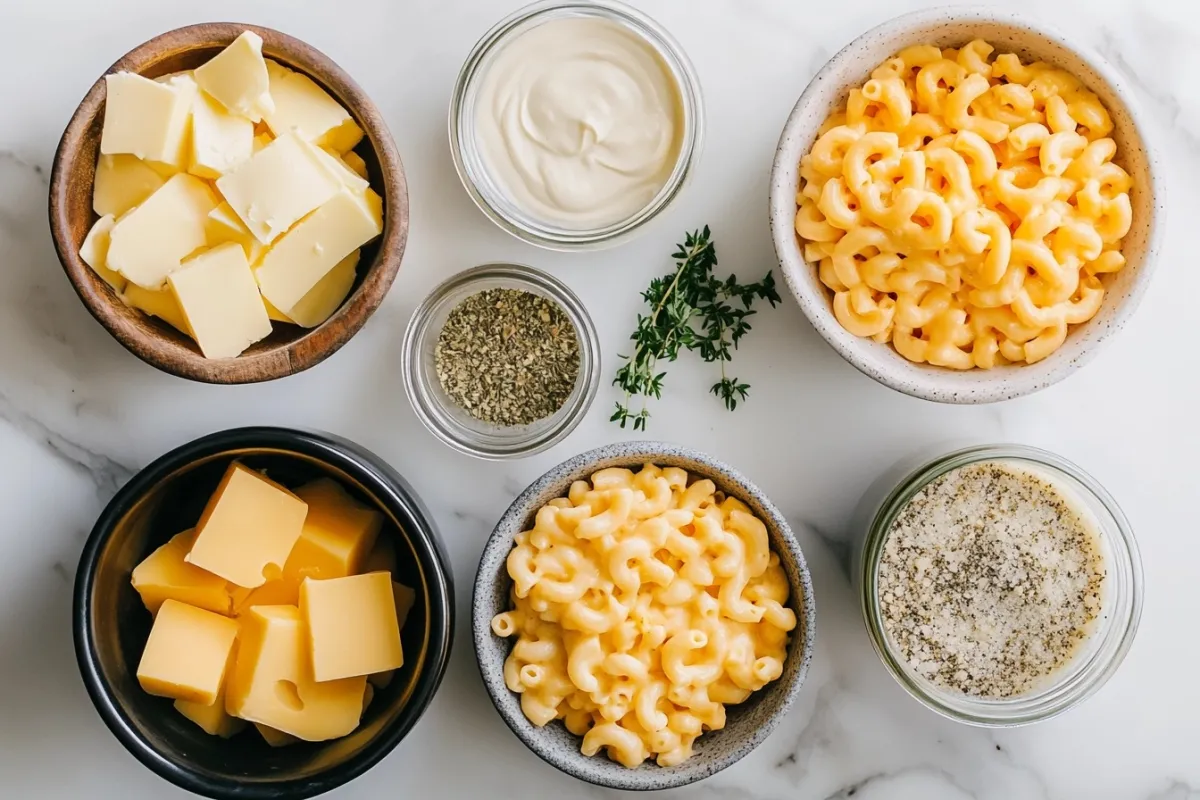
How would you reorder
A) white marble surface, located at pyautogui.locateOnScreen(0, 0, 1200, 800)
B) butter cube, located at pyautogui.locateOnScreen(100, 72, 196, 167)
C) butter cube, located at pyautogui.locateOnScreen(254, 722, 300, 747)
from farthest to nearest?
white marble surface, located at pyautogui.locateOnScreen(0, 0, 1200, 800) < butter cube, located at pyautogui.locateOnScreen(254, 722, 300, 747) < butter cube, located at pyautogui.locateOnScreen(100, 72, 196, 167)

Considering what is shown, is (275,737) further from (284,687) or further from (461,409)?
(461,409)

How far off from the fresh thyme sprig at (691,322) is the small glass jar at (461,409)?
2.5 inches

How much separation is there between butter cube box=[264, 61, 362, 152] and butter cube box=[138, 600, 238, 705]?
630 millimetres

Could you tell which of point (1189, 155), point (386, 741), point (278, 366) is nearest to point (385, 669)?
point (386, 741)

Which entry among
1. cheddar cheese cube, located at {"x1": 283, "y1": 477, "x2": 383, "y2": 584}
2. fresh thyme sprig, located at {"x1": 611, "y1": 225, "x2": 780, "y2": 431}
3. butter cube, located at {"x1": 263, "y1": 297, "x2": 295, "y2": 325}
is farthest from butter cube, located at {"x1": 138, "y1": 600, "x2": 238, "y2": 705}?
fresh thyme sprig, located at {"x1": 611, "y1": 225, "x2": 780, "y2": 431}

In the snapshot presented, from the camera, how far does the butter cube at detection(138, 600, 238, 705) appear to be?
125 cm

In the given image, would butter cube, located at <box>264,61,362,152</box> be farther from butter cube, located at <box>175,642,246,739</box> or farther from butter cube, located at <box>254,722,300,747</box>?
butter cube, located at <box>254,722,300,747</box>

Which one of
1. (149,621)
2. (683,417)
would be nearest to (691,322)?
(683,417)

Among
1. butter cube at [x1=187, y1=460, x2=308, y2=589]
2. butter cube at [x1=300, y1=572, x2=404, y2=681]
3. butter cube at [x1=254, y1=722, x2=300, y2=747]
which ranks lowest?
butter cube at [x1=254, y1=722, x2=300, y2=747]

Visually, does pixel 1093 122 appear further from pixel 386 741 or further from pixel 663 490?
pixel 386 741

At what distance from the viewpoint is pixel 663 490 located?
129 cm

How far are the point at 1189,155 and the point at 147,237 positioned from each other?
1461 millimetres

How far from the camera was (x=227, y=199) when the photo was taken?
126cm

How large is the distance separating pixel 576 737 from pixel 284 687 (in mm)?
387
